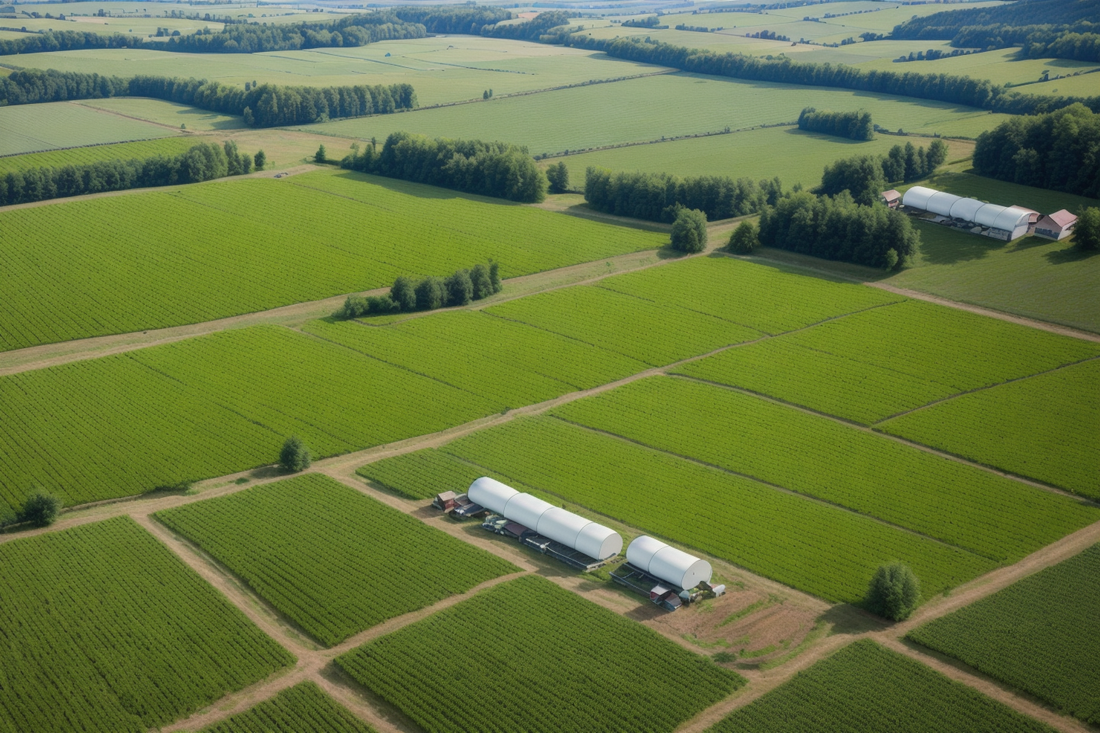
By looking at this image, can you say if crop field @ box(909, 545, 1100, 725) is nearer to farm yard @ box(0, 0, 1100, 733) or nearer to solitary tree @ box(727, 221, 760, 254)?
farm yard @ box(0, 0, 1100, 733)

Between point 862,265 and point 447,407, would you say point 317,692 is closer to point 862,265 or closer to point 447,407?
point 447,407

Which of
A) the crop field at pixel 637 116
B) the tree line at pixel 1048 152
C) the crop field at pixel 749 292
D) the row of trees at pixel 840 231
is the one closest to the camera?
the crop field at pixel 749 292

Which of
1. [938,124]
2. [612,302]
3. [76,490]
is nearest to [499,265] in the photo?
[612,302]

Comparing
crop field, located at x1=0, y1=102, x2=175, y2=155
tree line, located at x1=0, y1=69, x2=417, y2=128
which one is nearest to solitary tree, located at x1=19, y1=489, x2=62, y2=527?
crop field, located at x1=0, y1=102, x2=175, y2=155

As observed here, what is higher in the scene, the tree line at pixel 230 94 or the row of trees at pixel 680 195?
the tree line at pixel 230 94

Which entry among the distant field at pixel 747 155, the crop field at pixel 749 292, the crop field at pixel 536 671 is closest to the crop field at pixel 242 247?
the crop field at pixel 749 292

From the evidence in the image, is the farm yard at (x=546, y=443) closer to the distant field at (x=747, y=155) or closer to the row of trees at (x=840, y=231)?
the row of trees at (x=840, y=231)

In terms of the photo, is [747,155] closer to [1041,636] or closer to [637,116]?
[637,116]

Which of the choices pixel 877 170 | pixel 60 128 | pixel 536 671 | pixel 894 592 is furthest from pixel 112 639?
pixel 60 128
